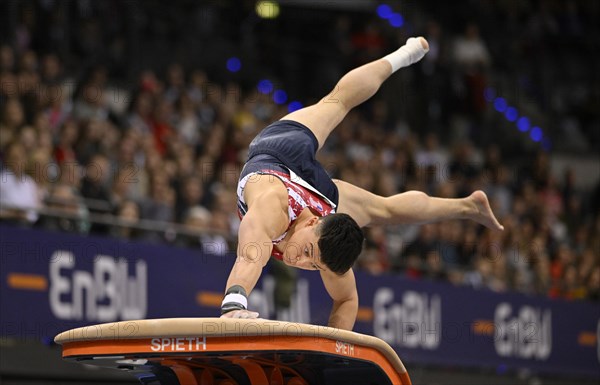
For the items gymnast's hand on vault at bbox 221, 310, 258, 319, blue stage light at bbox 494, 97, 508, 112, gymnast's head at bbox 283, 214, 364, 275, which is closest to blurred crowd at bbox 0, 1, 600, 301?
blue stage light at bbox 494, 97, 508, 112

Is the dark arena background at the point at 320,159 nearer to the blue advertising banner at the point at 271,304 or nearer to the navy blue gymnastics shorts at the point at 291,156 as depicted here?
the blue advertising banner at the point at 271,304

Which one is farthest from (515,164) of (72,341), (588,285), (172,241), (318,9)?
(72,341)

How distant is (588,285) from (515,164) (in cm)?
295

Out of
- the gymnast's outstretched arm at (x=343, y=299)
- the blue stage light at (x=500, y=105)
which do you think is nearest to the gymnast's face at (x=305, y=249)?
the gymnast's outstretched arm at (x=343, y=299)

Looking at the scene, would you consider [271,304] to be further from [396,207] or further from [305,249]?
[305,249]

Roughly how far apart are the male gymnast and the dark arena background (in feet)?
10.0

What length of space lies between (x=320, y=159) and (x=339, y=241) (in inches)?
265

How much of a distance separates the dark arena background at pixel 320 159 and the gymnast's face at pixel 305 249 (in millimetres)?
3523

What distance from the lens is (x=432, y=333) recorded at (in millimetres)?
10469

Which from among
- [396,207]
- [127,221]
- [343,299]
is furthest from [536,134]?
[343,299]

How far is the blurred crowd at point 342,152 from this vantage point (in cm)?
852

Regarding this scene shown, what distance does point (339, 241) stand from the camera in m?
4.41

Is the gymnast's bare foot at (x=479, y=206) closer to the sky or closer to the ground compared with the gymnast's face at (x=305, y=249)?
closer to the sky

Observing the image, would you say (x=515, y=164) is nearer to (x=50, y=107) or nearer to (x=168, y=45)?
(x=168, y=45)
